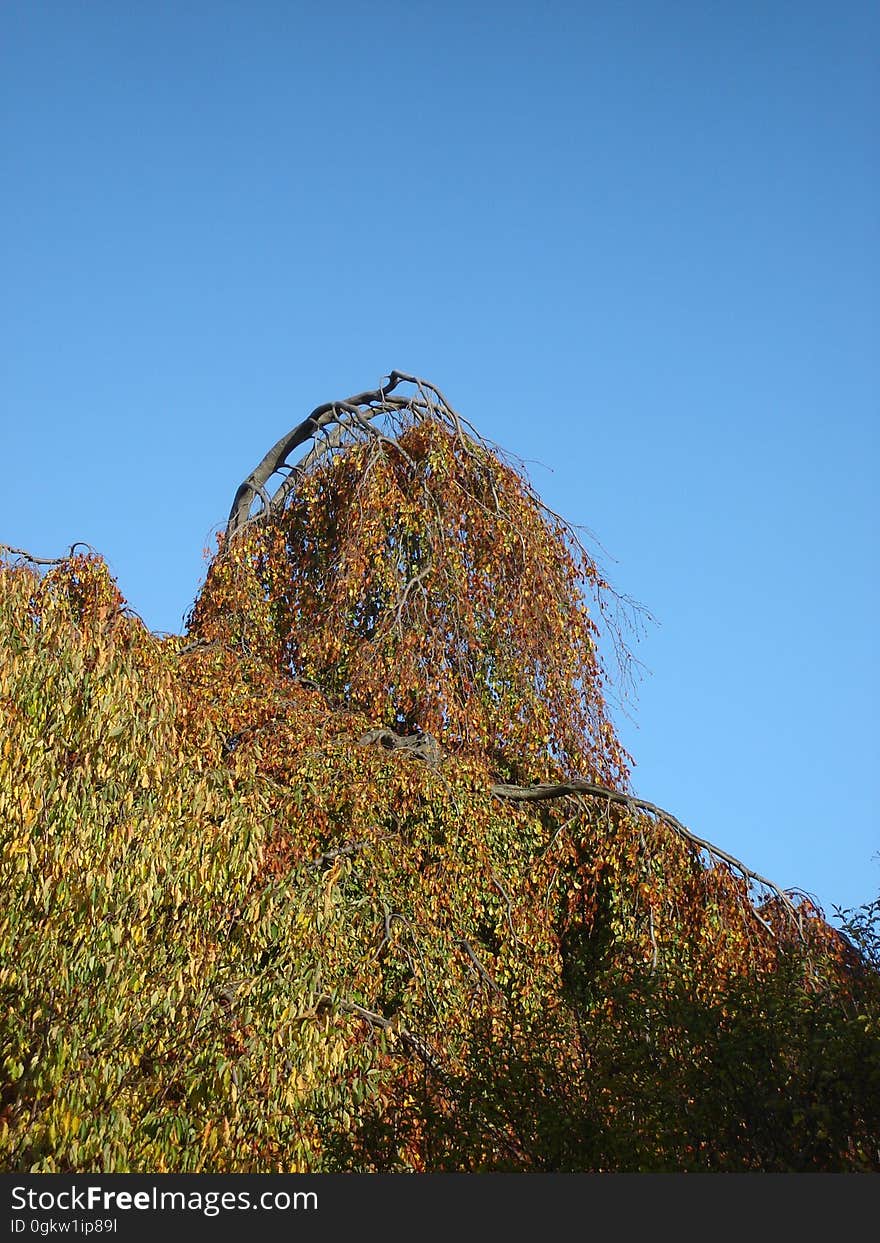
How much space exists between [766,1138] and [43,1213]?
9.92 ft

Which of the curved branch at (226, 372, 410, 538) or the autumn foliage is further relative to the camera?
the curved branch at (226, 372, 410, 538)

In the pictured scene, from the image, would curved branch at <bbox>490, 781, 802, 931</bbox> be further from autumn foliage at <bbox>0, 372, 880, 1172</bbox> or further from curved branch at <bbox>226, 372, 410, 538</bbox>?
curved branch at <bbox>226, 372, 410, 538</bbox>

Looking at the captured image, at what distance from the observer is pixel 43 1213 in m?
5.59

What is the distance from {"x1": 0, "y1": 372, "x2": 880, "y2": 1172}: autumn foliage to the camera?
5.98 meters

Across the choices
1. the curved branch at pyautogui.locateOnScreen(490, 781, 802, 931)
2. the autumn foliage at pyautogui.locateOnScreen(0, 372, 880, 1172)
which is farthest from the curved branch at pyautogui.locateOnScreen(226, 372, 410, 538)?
the curved branch at pyautogui.locateOnScreen(490, 781, 802, 931)

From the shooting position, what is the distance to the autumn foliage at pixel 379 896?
5.98m

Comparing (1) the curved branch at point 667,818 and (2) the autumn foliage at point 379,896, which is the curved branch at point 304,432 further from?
(1) the curved branch at point 667,818

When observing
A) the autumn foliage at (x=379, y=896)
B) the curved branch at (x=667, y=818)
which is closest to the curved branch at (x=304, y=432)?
the autumn foliage at (x=379, y=896)

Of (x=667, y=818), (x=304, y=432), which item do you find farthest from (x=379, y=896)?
(x=304, y=432)

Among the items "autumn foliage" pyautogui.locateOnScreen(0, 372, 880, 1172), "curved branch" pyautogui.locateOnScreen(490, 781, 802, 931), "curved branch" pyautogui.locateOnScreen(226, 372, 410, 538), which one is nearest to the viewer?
"autumn foliage" pyautogui.locateOnScreen(0, 372, 880, 1172)

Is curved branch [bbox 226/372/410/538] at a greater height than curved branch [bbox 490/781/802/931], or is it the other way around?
curved branch [bbox 226/372/410/538]

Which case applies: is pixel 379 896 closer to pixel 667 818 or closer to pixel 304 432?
pixel 667 818

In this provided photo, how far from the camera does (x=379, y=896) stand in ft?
30.9

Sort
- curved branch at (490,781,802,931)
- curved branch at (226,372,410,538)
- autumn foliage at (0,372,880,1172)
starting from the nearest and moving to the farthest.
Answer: autumn foliage at (0,372,880,1172) → curved branch at (490,781,802,931) → curved branch at (226,372,410,538)
